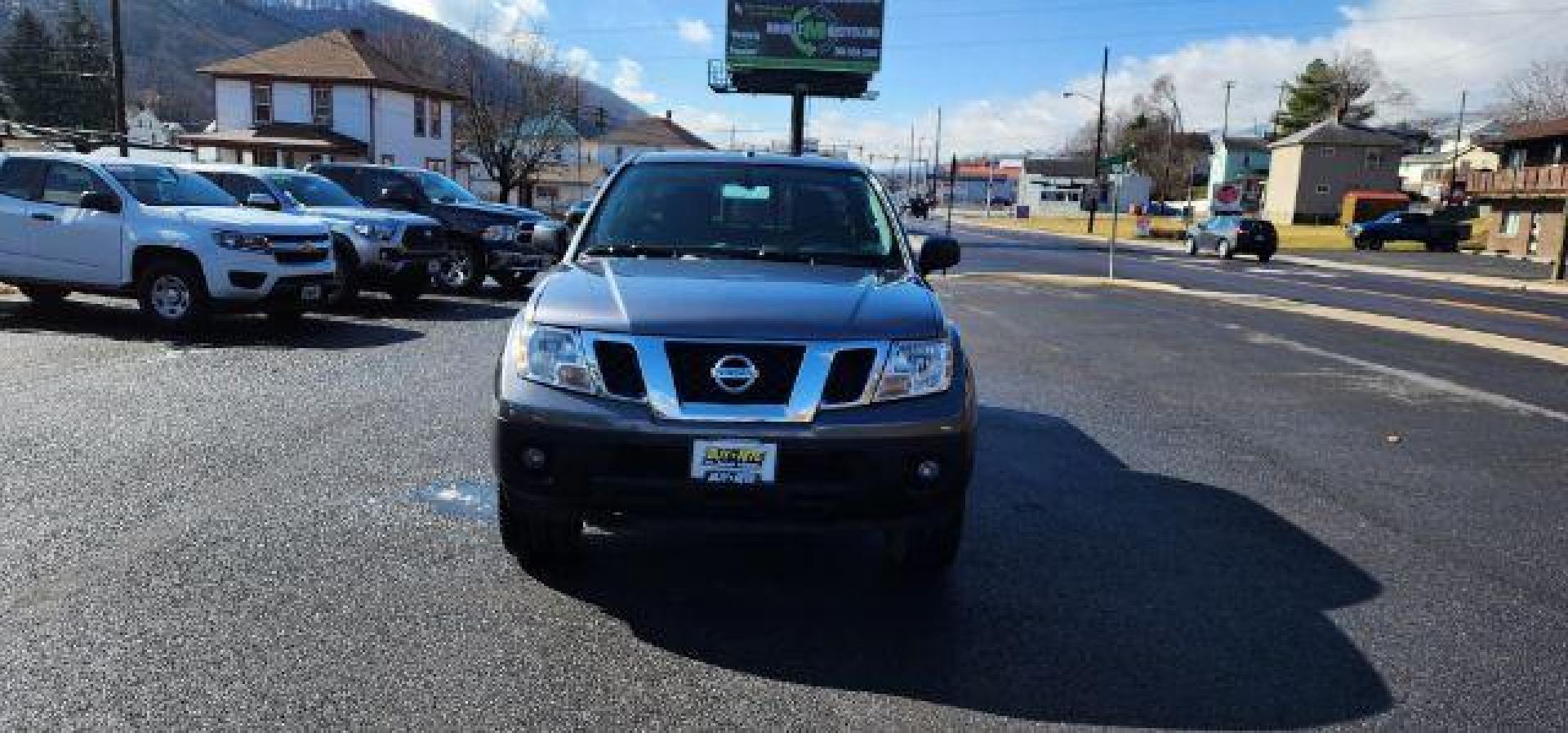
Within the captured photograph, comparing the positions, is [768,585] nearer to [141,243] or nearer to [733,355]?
[733,355]

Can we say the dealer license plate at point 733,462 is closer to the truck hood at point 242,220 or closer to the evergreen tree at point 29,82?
the truck hood at point 242,220

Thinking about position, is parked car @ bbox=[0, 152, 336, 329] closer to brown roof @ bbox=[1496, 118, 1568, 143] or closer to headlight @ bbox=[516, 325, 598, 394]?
headlight @ bbox=[516, 325, 598, 394]

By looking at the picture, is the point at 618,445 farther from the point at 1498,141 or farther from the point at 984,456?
the point at 1498,141

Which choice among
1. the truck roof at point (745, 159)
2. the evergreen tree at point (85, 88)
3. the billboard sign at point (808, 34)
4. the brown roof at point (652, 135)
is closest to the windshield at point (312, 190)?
the truck roof at point (745, 159)

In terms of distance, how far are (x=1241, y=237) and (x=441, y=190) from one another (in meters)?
32.4

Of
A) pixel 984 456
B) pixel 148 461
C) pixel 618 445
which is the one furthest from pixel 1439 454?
pixel 148 461

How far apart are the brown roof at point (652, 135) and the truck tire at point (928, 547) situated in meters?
99.8

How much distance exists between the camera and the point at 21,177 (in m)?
11.5

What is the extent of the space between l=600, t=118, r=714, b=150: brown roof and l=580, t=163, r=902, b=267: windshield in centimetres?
9854

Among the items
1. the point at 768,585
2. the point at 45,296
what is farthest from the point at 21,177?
the point at 768,585

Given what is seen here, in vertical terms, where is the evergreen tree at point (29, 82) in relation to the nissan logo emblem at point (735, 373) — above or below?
above

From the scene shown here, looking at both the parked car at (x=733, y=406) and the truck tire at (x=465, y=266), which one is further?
the truck tire at (x=465, y=266)

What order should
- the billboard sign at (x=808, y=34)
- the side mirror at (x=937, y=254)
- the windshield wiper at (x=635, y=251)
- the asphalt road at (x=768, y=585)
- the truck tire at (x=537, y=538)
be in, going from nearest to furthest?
the asphalt road at (x=768, y=585) < the truck tire at (x=537, y=538) < the windshield wiper at (x=635, y=251) < the side mirror at (x=937, y=254) < the billboard sign at (x=808, y=34)

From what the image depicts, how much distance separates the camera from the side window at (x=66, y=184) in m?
11.4
